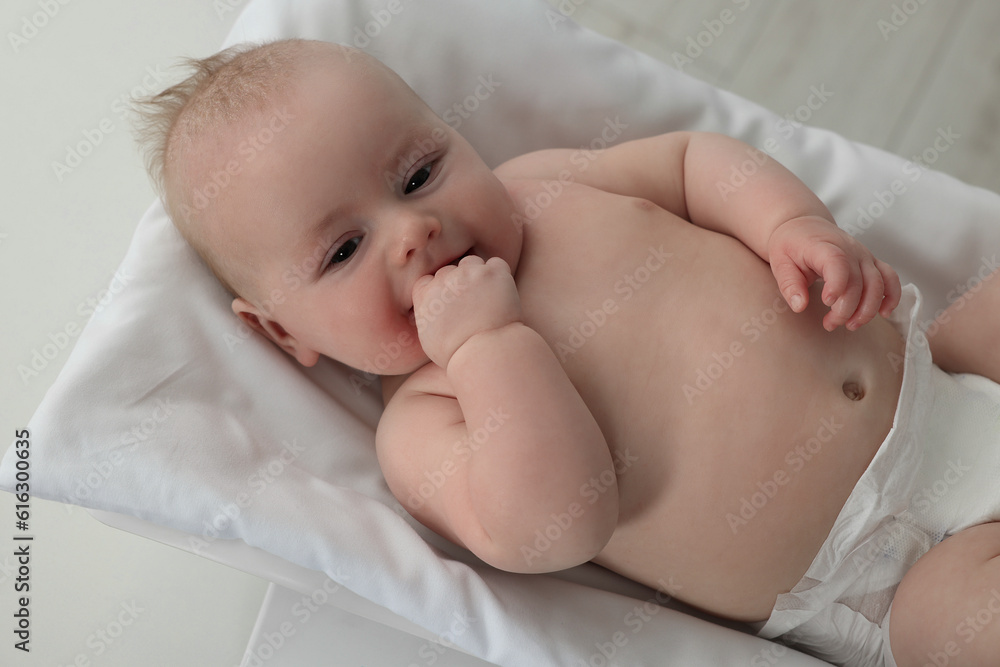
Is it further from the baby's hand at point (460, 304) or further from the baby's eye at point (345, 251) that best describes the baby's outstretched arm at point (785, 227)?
the baby's eye at point (345, 251)

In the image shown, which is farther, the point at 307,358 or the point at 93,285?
the point at 93,285

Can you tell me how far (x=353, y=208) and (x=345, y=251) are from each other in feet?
0.17

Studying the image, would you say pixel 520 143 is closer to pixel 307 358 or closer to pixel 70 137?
pixel 307 358

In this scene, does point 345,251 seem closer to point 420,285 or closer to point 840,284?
point 420,285

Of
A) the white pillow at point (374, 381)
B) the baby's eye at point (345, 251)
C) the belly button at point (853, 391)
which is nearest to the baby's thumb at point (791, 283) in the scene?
the belly button at point (853, 391)

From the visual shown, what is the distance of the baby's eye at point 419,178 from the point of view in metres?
0.89

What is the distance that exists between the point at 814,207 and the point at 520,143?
19.2 inches

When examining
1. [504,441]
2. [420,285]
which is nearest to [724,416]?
[504,441]

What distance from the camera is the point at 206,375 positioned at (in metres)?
0.97

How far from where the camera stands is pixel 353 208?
85cm

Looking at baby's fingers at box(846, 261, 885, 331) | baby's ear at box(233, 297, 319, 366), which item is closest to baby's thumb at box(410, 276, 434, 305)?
baby's ear at box(233, 297, 319, 366)

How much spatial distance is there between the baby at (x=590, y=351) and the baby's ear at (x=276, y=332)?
0.02 metres

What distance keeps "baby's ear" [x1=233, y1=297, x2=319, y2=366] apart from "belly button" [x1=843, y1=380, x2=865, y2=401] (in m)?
0.64

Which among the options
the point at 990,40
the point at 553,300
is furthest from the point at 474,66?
the point at 990,40
